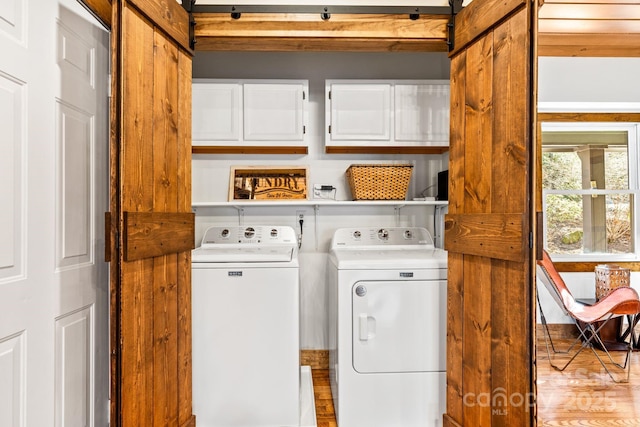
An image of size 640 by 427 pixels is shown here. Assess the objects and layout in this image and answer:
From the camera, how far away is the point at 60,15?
54.9 inches

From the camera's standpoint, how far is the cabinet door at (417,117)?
245cm

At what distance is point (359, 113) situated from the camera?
2473 mm

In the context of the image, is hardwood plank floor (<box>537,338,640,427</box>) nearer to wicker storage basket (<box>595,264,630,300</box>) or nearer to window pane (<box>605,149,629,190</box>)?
wicker storage basket (<box>595,264,630,300</box>)

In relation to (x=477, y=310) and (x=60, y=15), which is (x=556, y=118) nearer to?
(x=477, y=310)

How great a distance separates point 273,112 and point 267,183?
0.51 metres

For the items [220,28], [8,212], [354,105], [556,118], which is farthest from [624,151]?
[8,212]

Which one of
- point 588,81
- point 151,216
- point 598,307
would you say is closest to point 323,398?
point 151,216

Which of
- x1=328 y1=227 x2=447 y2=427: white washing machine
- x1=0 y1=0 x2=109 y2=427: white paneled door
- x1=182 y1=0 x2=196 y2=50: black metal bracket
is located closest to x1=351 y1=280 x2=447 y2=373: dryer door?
x1=328 y1=227 x2=447 y2=427: white washing machine

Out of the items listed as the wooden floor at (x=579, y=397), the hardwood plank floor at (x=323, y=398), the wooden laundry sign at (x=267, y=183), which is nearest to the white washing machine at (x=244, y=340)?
the hardwood plank floor at (x=323, y=398)

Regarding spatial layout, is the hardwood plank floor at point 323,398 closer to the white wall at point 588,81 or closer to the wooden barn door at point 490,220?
the wooden barn door at point 490,220

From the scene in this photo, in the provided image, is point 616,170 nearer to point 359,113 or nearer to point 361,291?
point 359,113

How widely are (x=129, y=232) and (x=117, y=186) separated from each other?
172 mm

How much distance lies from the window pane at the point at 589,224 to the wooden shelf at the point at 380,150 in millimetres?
1618

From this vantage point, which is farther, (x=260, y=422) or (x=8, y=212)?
(x=260, y=422)
